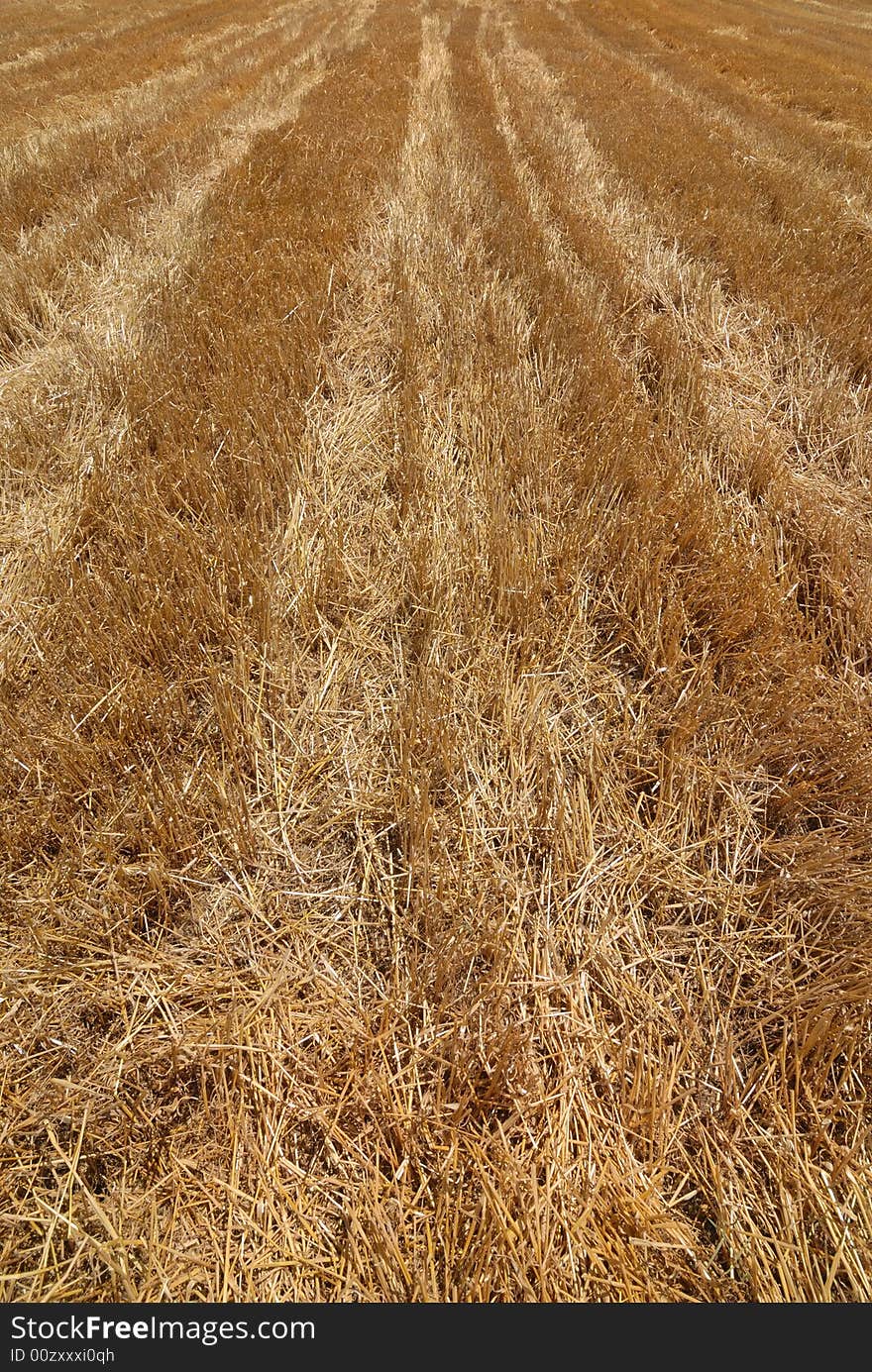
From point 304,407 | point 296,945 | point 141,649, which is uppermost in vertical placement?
point 304,407

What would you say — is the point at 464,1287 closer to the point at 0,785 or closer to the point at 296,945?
the point at 296,945

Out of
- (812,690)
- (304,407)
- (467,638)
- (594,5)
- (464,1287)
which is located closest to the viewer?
(464,1287)

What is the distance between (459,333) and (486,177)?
11.1 feet

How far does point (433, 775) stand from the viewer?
1.64 meters

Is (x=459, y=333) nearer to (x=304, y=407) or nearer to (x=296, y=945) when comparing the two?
(x=304, y=407)

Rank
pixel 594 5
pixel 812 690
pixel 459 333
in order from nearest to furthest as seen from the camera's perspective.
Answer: pixel 812 690 → pixel 459 333 → pixel 594 5

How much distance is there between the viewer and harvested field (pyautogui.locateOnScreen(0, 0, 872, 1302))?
1.06 metres

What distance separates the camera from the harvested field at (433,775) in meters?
1.06

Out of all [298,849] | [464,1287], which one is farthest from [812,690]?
[464,1287]

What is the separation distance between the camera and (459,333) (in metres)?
3.39

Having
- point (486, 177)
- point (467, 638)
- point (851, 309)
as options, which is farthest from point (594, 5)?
point (467, 638)

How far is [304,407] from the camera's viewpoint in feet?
9.64

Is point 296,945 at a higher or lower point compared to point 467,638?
lower

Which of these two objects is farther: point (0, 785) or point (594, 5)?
point (594, 5)
